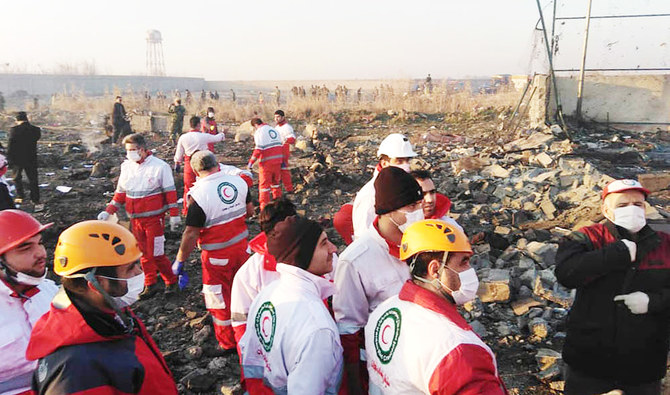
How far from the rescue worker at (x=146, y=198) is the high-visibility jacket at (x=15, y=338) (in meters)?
2.83

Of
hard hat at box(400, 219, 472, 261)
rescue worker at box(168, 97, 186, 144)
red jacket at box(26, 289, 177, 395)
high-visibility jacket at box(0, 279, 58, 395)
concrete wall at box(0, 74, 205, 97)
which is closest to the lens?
red jacket at box(26, 289, 177, 395)

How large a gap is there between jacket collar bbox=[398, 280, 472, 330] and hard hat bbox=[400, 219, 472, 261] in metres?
0.16

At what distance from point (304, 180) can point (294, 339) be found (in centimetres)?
872

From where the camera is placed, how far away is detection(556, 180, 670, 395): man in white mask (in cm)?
253

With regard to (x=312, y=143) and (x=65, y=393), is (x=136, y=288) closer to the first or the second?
(x=65, y=393)

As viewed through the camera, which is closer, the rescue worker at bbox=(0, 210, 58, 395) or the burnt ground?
the rescue worker at bbox=(0, 210, 58, 395)

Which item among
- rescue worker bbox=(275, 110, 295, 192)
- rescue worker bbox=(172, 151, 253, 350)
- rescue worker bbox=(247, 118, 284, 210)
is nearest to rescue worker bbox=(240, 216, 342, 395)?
rescue worker bbox=(172, 151, 253, 350)

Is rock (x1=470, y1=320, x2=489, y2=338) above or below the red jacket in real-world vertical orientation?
below

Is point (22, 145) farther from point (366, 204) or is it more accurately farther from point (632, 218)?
point (632, 218)

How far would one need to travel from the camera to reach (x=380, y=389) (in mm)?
1911

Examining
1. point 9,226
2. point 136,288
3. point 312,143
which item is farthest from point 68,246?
point 312,143

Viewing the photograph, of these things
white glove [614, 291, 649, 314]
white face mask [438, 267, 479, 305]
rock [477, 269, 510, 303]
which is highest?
white face mask [438, 267, 479, 305]

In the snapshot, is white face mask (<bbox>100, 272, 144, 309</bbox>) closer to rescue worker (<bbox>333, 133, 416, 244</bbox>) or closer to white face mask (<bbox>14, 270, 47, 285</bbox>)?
white face mask (<bbox>14, 270, 47, 285</bbox>)

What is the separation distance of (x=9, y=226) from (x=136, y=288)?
3.60ft
